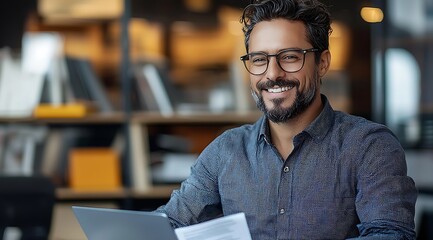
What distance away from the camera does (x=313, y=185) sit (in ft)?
7.51

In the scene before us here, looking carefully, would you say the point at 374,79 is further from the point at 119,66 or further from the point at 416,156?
the point at 119,66

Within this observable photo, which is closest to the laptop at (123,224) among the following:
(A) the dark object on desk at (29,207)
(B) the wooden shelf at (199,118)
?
(A) the dark object on desk at (29,207)

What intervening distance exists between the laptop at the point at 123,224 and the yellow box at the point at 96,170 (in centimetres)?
273

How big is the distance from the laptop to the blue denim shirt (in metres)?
0.26

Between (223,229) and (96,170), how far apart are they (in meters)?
3.05

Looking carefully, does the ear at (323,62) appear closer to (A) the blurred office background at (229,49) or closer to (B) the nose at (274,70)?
(B) the nose at (274,70)

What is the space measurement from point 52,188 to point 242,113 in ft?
4.22

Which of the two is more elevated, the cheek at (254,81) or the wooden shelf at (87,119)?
the cheek at (254,81)

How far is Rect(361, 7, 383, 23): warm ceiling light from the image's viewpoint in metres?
4.87

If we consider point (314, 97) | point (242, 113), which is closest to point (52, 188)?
point (242, 113)

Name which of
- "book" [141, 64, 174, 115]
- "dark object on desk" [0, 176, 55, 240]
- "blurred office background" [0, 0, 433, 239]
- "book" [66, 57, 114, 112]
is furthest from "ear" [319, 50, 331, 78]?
"book" [66, 57, 114, 112]

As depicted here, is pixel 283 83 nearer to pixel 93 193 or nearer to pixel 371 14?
pixel 371 14

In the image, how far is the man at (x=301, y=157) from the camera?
220cm

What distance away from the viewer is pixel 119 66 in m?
5.06
